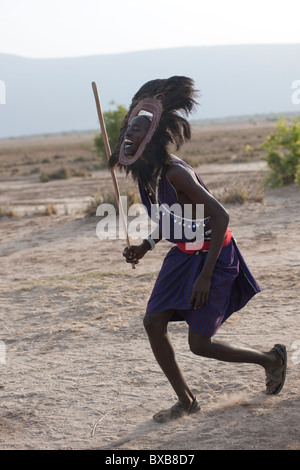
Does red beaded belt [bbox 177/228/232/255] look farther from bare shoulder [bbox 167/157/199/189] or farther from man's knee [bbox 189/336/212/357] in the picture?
man's knee [bbox 189/336/212/357]

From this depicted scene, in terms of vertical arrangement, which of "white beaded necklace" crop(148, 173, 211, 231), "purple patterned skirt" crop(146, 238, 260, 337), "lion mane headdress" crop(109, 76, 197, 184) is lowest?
"purple patterned skirt" crop(146, 238, 260, 337)

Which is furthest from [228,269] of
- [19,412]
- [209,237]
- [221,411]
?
[19,412]

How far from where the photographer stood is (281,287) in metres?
6.23

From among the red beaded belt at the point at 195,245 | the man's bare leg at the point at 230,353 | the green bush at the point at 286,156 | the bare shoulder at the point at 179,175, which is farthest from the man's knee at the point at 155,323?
the green bush at the point at 286,156

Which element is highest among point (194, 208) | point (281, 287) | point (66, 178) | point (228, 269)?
point (194, 208)

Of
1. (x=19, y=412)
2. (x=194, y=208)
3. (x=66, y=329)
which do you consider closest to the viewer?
(x=194, y=208)

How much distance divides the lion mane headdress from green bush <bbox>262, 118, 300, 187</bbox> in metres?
9.89

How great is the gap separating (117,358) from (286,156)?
389 inches

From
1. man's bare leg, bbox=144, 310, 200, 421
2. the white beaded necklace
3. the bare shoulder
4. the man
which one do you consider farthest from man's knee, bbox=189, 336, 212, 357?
the bare shoulder

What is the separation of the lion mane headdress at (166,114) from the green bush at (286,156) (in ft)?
32.4

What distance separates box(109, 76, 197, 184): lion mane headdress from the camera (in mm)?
3346

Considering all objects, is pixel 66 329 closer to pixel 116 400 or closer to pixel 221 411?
pixel 116 400

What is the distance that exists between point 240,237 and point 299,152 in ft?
16.5

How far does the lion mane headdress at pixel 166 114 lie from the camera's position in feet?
11.0
